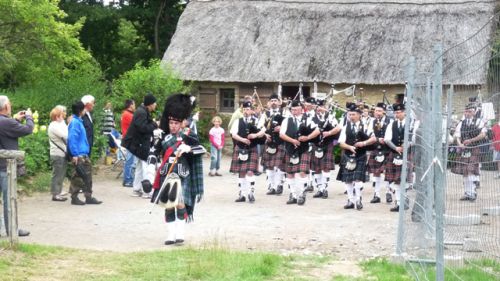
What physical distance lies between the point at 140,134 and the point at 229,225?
141 inches

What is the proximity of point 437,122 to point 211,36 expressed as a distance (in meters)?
22.1

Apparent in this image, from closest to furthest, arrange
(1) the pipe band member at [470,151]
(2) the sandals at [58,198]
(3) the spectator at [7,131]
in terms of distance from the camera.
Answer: (1) the pipe band member at [470,151], (3) the spectator at [7,131], (2) the sandals at [58,198]

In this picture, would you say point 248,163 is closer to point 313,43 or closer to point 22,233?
point 22,233

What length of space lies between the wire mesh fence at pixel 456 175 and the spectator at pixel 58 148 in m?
6.31

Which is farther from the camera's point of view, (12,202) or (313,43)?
(313,43)

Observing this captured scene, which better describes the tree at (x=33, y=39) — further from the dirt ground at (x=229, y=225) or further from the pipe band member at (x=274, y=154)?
the pipe band member at (x=274, y=154)

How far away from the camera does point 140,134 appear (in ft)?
47.8

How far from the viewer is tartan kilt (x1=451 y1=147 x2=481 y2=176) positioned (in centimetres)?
694

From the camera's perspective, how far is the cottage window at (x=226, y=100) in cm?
2795

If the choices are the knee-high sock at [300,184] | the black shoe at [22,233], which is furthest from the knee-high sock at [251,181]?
the black shoe at [22,233]

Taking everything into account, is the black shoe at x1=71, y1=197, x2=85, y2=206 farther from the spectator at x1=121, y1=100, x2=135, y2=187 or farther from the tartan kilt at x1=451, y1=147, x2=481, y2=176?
the tartan kilt at x1=451, y1=147, x2=481, y2=176

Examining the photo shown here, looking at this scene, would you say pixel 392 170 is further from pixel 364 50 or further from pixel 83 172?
pixel 364 50

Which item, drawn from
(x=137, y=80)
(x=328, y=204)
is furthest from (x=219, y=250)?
(x=137, y=80)

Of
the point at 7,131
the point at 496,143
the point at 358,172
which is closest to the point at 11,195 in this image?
the point at 7,131
